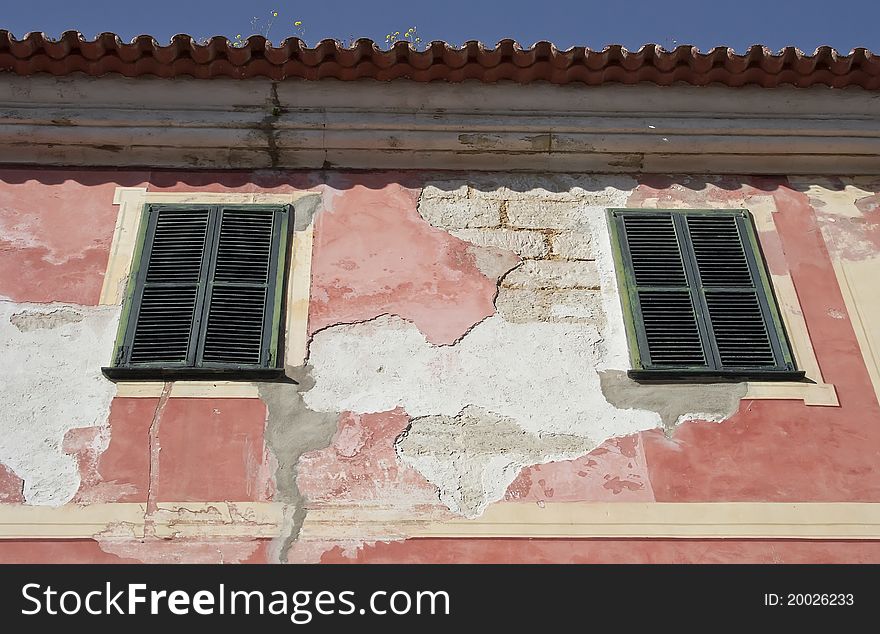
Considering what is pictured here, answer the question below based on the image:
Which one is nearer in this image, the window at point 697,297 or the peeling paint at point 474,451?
the peeling paint at point 474,451

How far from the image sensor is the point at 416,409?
19.1 feet

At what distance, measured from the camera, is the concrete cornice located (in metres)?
7.22

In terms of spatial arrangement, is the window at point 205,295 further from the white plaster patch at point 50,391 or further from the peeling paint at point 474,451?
the peeling paint at point 474,451

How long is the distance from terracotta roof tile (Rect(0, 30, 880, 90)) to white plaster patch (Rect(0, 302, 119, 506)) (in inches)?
71.8

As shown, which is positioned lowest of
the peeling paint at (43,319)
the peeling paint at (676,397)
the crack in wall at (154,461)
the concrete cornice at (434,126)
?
the crack in wall at (154,461)

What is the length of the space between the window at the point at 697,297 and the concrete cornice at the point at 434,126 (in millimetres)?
618

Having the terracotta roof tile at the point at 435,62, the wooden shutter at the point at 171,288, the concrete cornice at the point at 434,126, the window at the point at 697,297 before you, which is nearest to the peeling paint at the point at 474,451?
the window at the point at 697,297

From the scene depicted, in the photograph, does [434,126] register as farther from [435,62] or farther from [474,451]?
[474,451]

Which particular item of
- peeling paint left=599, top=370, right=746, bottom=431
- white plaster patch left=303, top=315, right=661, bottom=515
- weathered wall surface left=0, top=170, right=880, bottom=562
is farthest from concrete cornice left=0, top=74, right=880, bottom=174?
peeling paint left=599, top=370, right=746, bottom=431

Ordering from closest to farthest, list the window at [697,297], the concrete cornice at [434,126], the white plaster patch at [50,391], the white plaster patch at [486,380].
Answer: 1. the white plaster patch at [50,391]
2. the white plaster patch at [486,380]
3. the window at [697,297]
4. the concrete cornice at [434,126]

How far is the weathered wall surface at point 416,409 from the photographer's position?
5.35 metres

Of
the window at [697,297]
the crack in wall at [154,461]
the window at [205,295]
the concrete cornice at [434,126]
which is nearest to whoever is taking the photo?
the crack in wall at [154,461]

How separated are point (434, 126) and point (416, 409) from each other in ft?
7.47
